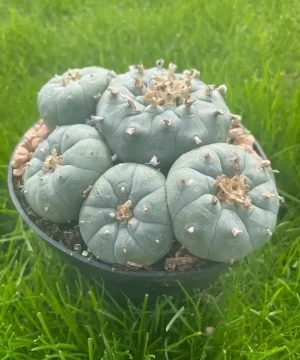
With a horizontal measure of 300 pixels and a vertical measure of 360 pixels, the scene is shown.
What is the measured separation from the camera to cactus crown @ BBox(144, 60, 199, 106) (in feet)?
6.23

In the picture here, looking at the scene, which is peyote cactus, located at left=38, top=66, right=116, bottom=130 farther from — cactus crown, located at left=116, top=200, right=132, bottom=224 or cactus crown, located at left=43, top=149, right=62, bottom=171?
cactus crown, located at left=116, top=200, right=132, bottom=224

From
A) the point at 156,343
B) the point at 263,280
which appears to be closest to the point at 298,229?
the point at 263,280

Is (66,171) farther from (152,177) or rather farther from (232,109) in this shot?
(232,109)

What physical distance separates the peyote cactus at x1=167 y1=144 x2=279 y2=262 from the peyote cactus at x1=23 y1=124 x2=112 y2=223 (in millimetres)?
256

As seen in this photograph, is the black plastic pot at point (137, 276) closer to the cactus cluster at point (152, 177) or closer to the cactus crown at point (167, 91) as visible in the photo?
the cactus cluster at point (152, 177)

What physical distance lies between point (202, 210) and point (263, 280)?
75 centimetres

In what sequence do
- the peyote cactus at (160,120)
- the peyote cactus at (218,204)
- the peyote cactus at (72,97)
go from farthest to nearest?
the peyote cactus at (72,97), the peyote cactus at (160,120), the peyote cactus at (218,204)

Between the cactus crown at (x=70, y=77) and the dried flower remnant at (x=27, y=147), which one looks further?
the dried flower remnant at (x=27, y=147)

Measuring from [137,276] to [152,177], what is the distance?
0.31 meters

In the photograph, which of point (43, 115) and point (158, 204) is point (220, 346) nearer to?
point (158, 204)

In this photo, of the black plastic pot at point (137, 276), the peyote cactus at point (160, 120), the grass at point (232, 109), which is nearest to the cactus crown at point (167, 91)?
the peyote cactus at point (160, 120)

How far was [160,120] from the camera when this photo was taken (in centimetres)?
184

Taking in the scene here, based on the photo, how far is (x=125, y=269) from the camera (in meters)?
1.87

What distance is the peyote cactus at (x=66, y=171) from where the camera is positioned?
1.87m
